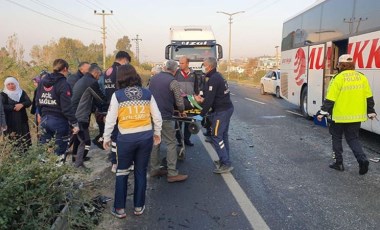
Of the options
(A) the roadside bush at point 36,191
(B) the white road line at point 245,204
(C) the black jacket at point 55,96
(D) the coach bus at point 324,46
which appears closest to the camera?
(A) the roadside bush at point 36,191

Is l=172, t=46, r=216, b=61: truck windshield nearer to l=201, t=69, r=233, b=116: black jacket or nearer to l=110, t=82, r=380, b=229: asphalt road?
l=110, t=82, r=380, b=229: asphalt road

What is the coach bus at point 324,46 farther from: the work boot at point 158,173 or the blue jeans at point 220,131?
the work boot at point 158,173

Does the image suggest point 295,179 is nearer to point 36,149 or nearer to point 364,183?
point 364,183

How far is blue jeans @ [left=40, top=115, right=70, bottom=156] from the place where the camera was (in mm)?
5668

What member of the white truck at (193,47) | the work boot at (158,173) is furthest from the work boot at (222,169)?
the white truck at (193,47)

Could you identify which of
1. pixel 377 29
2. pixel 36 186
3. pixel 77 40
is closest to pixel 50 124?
pixel 36 186

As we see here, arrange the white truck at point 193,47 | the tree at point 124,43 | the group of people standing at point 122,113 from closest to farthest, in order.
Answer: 1. the group of people standing at point 122,113
2. the white truck at point 193,47
3. the tree at point 124,43

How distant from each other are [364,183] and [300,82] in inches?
296

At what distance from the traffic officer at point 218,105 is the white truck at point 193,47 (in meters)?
10.4

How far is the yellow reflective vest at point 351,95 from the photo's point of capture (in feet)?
19.7

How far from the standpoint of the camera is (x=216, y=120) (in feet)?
20.6

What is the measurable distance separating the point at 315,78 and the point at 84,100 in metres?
7.52

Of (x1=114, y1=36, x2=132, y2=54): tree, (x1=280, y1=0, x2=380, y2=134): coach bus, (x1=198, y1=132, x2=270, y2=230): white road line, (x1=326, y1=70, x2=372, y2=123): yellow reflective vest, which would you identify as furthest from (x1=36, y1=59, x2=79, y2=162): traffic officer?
(x1=114, y1=36, x2=132, y2=54): tree

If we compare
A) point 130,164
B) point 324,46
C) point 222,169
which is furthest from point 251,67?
point 130,164
